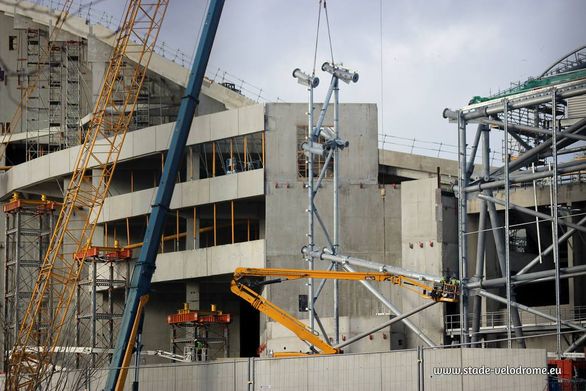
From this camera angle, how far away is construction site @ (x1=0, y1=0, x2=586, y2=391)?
47.7m

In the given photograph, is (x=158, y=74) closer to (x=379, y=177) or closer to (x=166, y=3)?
(x=166, y=3)

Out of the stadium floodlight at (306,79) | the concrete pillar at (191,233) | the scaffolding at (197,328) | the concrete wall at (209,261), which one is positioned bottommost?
the scaffolding at (197,328)

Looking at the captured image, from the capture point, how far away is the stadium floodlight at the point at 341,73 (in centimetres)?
6050

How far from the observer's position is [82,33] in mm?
94125

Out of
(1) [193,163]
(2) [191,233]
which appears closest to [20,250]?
(2) [191,233]

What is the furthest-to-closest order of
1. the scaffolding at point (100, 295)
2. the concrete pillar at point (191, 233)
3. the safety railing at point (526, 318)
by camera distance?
the concrete pillar at point (191, 233), the scaffolding at point (100, 295), the safety railing at point (526, 318)

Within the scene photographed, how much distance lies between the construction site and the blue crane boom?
11 centimetres

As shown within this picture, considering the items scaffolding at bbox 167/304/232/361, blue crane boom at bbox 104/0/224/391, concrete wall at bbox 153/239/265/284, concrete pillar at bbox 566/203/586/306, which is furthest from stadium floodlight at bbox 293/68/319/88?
scaffolding at bbox 167/304/232/361

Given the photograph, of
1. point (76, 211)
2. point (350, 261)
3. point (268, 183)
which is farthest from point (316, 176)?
point (76, 211)

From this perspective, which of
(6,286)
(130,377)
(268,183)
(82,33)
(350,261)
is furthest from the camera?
(82,33)

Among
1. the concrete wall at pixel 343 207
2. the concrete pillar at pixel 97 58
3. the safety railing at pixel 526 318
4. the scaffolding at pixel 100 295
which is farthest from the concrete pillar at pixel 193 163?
the safety railing at pixel 526 318

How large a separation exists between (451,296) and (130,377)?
1774cm

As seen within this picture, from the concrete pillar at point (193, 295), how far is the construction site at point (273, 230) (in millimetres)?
157

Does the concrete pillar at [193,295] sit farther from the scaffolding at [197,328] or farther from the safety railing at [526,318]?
the safety railing at [526,318]
